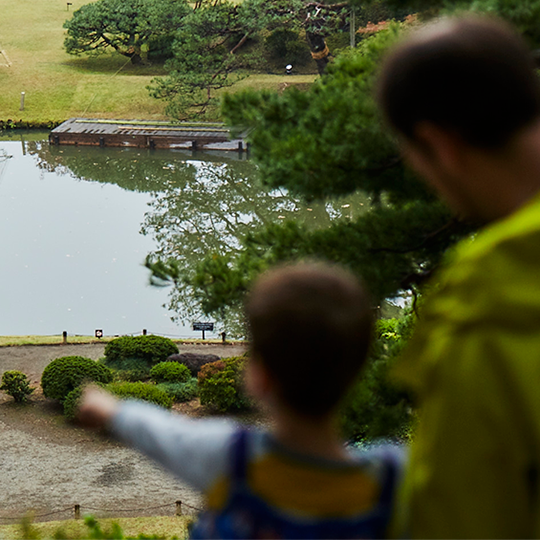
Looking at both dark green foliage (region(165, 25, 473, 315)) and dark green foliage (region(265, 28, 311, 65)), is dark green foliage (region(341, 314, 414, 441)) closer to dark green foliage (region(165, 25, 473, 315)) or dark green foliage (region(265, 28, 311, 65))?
dark green foliage (region(165, 25, 473, 315))

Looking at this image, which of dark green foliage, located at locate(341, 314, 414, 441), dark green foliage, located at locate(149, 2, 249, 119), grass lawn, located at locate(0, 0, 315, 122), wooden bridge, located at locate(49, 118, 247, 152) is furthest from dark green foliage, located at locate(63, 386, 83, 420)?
grass lawn, located at locate(0, 0, 315, 122)

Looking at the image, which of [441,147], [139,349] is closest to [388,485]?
[441,147]

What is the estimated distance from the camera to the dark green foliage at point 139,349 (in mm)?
12711

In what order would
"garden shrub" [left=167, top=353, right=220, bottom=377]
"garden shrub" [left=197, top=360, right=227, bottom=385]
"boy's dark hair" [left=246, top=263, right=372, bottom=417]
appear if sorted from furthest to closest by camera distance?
"garden shrub" [left=167, top=353, right=220, bottom=377] < "garden shrub" [left=197, top=360, right=227, bottom=385] < "boy's dark hair" [left=246, top=263, right=372, bottom=417]

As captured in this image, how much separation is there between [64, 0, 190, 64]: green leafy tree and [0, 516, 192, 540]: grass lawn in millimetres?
27864

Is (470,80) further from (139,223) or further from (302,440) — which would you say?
(139,223)

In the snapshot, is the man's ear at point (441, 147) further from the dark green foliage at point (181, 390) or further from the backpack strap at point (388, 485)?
the dark green foliage at point (181, 390)

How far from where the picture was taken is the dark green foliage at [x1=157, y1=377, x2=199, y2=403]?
38.6 ft

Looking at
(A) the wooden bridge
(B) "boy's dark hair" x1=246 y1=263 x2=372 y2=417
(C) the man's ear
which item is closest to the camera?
(C) the man's ear

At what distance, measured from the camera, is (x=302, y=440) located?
44.2 inches

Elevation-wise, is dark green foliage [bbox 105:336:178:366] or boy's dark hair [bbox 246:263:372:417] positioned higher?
boy's dark hair [bbox 246:263:372:417]

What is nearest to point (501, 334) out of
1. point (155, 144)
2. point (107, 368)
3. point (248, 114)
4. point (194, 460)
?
point (194, 460)

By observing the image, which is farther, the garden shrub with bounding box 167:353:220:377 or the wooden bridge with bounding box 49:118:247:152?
the wooden bridge with bounding box 49:118:247:152

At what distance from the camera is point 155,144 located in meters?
29.9
